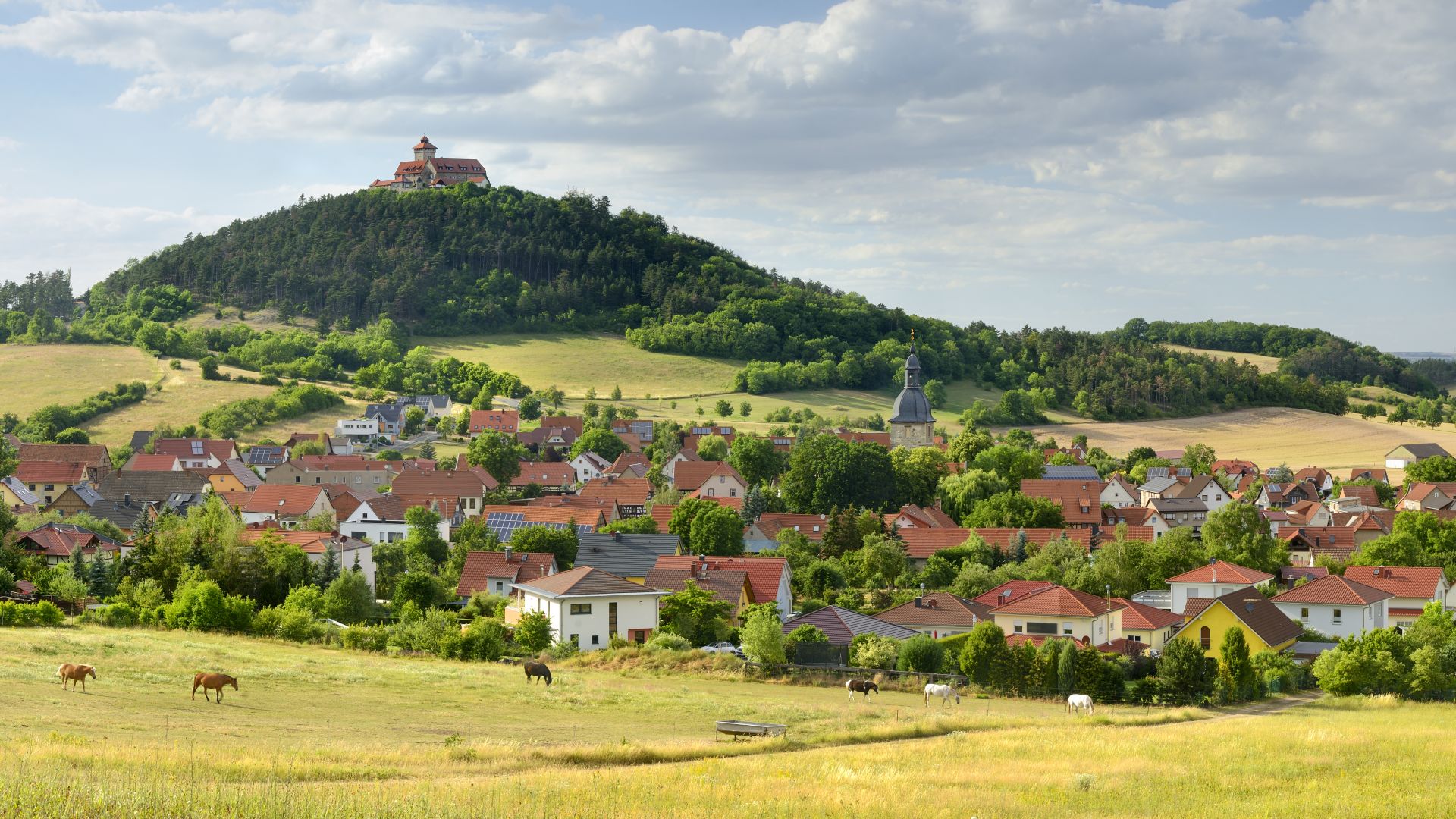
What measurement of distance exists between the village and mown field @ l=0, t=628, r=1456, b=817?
872cm

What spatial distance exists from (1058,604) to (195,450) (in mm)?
76265

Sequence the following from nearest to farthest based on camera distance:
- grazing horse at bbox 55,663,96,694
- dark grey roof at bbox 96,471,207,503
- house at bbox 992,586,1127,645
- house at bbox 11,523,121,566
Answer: grazing horse at bbox 55,663,96,694 < house at bbox 992,586,1127,645 < house at bbox 11,523,121,566 < dark grey roof at bbox 96,471,207,503

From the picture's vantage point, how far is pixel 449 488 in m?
85.0

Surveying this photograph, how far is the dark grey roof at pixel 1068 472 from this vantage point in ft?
300

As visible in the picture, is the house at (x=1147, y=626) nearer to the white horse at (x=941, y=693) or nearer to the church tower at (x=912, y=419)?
the white horse at (x=941, y=693)

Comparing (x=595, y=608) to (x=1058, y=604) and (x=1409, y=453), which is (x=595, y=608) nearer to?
(x=1058, y=604)

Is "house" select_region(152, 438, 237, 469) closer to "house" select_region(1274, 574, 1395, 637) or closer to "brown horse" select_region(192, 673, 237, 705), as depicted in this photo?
"house" select_region(1274, 574, 1395, 637)

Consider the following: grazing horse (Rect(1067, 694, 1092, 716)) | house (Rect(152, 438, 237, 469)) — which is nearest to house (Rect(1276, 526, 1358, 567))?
grazing horse (Rect(1067, 694, 1092, 716))

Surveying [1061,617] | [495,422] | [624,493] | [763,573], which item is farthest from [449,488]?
[1061,617]

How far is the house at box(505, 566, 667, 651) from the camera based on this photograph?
40625mm

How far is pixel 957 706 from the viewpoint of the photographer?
31.8 m

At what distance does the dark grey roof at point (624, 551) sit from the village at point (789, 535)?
14 centimetres

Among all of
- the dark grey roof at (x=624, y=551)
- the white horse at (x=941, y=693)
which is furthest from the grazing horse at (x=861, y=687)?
the dark grey roof at (x=624, y=551)

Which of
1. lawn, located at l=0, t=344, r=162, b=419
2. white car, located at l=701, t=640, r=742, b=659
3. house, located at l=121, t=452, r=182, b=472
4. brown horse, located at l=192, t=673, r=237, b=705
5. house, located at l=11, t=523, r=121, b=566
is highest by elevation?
lawn, located at l=0, t=344, r=162, b=419
